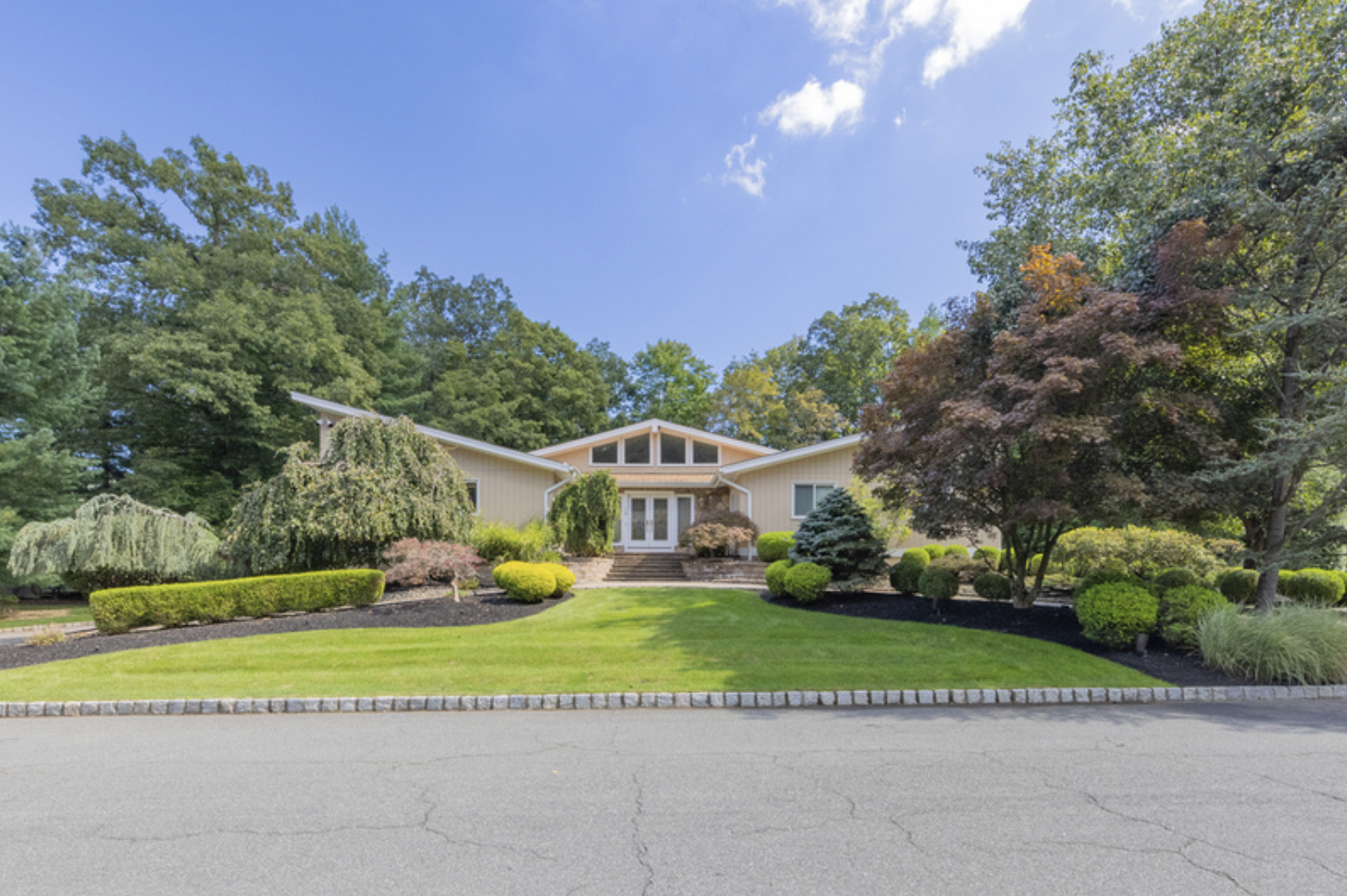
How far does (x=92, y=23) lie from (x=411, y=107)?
22.5 feet

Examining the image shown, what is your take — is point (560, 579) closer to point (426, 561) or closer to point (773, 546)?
point (426, 561)

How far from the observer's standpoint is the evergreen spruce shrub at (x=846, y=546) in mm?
11438

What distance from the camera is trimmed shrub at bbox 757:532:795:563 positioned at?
17109 millimetres

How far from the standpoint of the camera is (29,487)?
14805mm

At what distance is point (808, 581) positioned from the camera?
1098 cm

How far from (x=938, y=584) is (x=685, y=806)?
25.8 ft

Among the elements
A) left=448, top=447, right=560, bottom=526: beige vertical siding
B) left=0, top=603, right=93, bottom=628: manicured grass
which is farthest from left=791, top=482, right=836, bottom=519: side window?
left=0, top=603, right=93, bottom=628: manicured grass

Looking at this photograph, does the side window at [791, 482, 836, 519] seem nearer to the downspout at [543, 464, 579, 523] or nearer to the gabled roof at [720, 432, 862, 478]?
the gabled roof at [720, 432, 862, 478]

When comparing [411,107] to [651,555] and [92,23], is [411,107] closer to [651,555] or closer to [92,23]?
[92,23]

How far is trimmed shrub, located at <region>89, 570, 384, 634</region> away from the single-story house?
24.7 ft

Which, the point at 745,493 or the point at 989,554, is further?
the point at 745,493

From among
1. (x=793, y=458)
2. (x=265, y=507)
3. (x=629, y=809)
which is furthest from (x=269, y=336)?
(x=629, y=809)

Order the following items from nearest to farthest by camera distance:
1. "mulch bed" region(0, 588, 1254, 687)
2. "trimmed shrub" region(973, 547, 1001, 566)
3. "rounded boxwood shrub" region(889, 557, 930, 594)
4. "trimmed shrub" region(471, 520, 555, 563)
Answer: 1. "mulch bed" region(0, 588, 1254, 687)
2. "rounded boxwood shrub" region(889, 557, 930, 594)
3. "trimmed shrub" region(471, 520, 555, 563)
4. "trimmed shrub" region(973, 547, 1001, 566)

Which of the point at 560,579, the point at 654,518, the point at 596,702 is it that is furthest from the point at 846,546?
the point at 654,518
